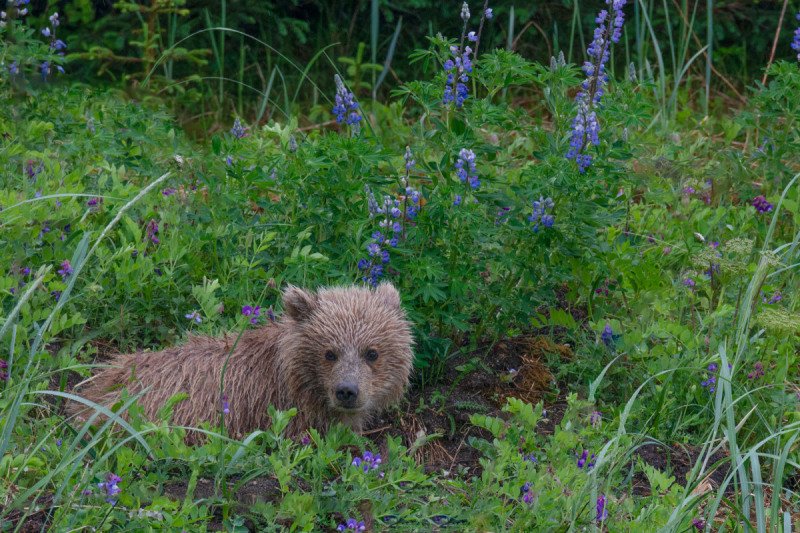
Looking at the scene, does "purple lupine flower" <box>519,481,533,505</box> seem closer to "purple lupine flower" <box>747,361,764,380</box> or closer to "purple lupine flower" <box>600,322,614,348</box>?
"purple lupine flower" <box>600,322,614,348</box>

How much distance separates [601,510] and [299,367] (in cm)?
153

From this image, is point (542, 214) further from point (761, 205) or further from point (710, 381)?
point (761, 205)

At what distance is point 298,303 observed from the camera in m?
4.55

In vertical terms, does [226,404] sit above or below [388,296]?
below

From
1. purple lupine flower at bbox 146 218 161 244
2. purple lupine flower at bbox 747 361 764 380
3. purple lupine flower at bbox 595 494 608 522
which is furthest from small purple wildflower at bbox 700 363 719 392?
purple lupine flower at bbox 146 218 161 244

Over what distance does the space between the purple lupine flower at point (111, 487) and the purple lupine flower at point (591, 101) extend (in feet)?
7.58

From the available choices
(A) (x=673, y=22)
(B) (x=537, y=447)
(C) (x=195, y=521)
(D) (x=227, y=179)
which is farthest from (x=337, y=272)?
(A) (x=673, y=22)

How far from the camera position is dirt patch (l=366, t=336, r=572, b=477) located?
4.66m

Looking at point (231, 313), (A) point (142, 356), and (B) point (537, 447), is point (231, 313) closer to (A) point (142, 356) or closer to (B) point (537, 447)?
(A) point (142, 356)

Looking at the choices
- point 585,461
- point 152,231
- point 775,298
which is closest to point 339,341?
point 585,461

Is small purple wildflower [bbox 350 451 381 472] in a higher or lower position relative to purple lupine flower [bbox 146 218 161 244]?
lower

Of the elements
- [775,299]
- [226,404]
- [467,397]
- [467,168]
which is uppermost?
[467,168]

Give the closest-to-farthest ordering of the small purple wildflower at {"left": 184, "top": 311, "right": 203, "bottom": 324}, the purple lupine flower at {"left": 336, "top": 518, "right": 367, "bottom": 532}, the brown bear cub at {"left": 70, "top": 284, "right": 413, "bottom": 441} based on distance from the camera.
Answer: the purple lupine flower at {"left": 336, "top": 518, "right": 367, "bottom": 532} < the brown bear cub at {"left": 70, "top": 284, "right": 413, "bottom": 441} < the small purple wildflower at {"left": 184, "top": 311, "right": 203, "bottom": 324}

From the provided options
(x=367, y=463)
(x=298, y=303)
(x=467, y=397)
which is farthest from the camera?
(x=467, y=397)
